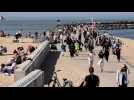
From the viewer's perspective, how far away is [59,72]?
2159 cm

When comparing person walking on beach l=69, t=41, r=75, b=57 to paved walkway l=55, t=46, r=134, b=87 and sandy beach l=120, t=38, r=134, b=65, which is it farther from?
sandy beach l=120, t=38, r=134, b=65

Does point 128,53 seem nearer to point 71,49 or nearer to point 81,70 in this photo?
point 71,49

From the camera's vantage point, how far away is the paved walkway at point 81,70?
18641 millimetres

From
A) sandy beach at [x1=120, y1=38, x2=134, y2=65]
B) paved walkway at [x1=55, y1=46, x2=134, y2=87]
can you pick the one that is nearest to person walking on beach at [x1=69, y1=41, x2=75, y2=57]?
paved walkway at [x1=55, y1=46, x2=134, y2=87]

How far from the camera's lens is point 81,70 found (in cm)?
2323

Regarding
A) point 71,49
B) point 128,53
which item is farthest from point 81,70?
point 128,53

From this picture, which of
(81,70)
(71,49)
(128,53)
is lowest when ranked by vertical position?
(128,53)

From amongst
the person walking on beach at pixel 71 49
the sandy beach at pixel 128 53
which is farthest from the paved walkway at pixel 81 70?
the sandy beach at pixel 128 53
